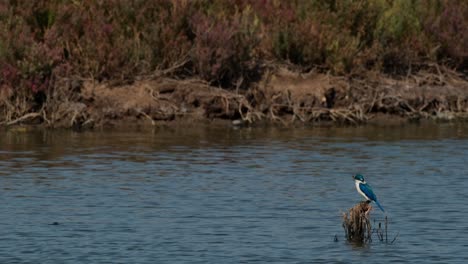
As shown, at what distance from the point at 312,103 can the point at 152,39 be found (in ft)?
12.7

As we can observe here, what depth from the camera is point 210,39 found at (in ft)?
89.5

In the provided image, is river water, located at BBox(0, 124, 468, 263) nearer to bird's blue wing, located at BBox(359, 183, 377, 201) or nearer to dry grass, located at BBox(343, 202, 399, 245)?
dry grass, located at BBox(343, 202, 399, 245)

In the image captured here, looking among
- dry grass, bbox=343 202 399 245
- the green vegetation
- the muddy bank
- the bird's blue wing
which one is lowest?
dry grass, bbox=343 202 399 245

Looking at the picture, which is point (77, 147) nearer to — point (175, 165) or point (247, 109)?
point (175, 165)

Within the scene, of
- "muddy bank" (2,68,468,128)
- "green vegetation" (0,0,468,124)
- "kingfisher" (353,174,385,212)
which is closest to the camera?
"kingfisher" (353,174,385,212)

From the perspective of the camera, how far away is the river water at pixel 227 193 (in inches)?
557

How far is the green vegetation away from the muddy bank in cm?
36

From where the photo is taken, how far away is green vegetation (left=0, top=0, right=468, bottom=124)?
26.5m

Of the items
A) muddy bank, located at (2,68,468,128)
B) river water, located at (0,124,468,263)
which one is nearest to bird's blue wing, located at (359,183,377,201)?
river water, located at (0,124,468,263)

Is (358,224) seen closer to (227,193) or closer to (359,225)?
(359,225)

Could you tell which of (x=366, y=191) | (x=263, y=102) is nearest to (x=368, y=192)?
(x=366, y=191)

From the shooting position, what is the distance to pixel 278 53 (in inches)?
1115

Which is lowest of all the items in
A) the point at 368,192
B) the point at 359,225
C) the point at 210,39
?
the point at 359,225

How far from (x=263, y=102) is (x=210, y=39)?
72.5 inches
